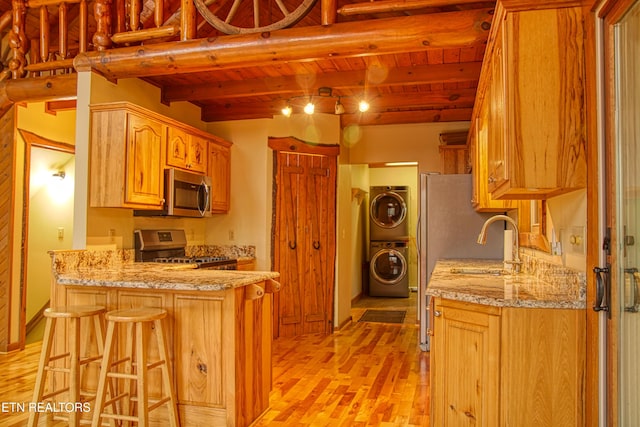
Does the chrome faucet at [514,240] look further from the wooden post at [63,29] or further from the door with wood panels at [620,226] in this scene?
the wooden post at [63,29]

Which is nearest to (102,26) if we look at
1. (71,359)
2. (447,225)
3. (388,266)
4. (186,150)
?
(186,150)

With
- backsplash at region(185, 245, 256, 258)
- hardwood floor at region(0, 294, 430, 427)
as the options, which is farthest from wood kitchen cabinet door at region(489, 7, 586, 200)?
backsplash at region(185, 245, 256, 258)

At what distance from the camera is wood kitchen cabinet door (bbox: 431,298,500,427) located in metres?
2.05

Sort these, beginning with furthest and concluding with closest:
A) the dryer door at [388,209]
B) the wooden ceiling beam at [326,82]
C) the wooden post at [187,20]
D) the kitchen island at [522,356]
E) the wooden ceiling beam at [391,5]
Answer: the dryer door at [388,209] → the wooden ceiling beam at [326,82] → the wooden post at [187,20] → the wooden ceiling beam at [391,5] → the kitchen island at [522,356]

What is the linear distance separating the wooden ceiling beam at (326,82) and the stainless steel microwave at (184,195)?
819mm

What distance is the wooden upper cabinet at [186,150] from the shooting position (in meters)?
4.23

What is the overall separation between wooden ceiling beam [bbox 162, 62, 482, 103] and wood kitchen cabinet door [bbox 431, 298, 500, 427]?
Answer: 2420mm

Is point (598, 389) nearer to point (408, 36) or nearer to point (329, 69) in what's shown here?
point (408, 36)

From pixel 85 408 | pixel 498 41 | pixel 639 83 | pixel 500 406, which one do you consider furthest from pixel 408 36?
pixel 85 408

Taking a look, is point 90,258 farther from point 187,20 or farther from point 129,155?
point 187,20

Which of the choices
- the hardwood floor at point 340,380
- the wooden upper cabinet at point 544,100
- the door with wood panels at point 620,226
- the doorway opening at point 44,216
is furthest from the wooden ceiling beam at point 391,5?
the doorway opening at point 44,216

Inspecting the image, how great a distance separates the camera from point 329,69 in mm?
4332

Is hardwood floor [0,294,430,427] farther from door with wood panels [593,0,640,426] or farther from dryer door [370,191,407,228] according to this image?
dryer door [370,191,407,228]

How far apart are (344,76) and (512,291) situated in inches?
107
